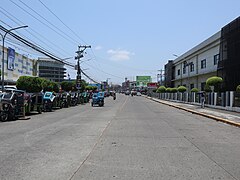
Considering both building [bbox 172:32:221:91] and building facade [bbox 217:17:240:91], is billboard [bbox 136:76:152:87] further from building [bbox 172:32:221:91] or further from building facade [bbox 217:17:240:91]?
building facade [bbox 217:17:240:91]

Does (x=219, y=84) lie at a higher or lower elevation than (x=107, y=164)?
higher

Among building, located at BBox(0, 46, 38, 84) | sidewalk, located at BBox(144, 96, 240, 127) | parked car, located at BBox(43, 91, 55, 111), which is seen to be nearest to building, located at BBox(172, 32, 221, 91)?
sidewalk, located at BBox(144, 96, 240, 127)

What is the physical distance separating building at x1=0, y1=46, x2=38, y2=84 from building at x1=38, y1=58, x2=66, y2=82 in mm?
30688

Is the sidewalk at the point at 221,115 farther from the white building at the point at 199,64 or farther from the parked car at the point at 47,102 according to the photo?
the white building at the point at 199,64

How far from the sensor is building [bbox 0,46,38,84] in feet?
173

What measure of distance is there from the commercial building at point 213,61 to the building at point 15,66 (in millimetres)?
29525

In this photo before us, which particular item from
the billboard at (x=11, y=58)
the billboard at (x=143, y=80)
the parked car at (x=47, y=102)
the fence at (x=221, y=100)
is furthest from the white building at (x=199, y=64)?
the billboard at (x=143, y=80)

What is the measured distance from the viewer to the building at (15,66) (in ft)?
173

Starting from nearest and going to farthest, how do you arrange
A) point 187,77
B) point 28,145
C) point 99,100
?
point 28,145 → point 99,100 → point 187,77

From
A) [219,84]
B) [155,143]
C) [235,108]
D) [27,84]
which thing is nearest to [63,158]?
[155,143]

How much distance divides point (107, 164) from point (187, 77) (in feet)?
202

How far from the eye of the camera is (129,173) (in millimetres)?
6914

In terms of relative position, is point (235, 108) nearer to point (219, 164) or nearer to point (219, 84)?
point (219, 84)

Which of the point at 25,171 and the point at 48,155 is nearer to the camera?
the point at 25,171
